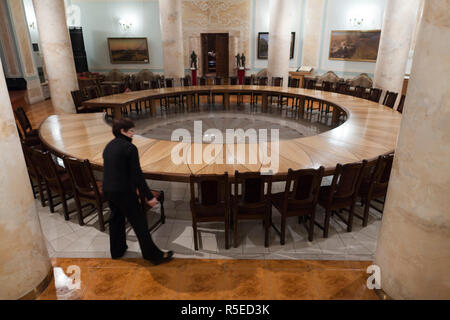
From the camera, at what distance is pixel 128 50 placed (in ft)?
48.3

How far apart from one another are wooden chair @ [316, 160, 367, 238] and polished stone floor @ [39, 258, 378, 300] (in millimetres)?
631

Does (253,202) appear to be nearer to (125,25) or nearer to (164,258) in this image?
(164,258)

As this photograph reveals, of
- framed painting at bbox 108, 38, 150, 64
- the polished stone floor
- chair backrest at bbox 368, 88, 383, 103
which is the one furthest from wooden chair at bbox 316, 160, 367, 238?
framed painting at bbox 108, 38, 150, 64

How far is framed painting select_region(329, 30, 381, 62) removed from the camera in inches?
453

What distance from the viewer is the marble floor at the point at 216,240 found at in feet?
11.6

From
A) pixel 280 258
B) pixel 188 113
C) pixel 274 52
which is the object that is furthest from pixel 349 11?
pixel 280 258

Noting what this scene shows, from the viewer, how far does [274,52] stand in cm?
1112

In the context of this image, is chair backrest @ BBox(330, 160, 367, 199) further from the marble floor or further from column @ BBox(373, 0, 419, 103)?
column @ BBox(373, 0, 419, 103)

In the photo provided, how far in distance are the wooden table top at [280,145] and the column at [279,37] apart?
501 cm

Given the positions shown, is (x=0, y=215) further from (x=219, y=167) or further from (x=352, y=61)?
(x=352, y=61)

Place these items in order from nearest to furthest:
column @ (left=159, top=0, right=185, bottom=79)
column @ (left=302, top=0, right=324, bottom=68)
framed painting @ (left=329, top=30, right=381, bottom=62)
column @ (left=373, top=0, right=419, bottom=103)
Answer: column @ (left=373, top=0, right=419, bottom=103)
column @ (left=159, top=0, right=185, bottom=79)
framed painting @ (left=329, top=30, right=381, bottom=62)
column @ (left=302, top=0, right=324, bottom=68)

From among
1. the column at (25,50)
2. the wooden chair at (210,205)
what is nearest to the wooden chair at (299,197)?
the wooden chair at (210,205)

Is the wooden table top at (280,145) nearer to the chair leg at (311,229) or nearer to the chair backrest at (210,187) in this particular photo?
the chair backrest at (210,187)

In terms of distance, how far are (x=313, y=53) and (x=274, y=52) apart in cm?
305
